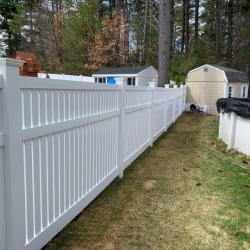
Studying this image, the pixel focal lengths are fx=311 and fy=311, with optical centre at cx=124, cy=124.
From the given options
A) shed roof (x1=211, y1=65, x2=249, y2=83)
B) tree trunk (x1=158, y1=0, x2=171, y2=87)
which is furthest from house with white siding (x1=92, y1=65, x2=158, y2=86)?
shed roof (x1=211, y1=65, x2=249, y2=83)

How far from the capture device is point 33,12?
30234mm

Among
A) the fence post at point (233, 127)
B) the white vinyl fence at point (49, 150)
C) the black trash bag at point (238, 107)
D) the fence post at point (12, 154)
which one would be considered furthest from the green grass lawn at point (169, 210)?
the fence post at point (233, 127)

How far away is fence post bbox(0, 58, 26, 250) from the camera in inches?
79.2

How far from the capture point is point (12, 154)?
210 cm

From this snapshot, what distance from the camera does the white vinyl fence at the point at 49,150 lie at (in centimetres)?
209

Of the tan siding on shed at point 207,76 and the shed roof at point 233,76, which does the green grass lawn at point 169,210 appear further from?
the shed roof at point 233,76

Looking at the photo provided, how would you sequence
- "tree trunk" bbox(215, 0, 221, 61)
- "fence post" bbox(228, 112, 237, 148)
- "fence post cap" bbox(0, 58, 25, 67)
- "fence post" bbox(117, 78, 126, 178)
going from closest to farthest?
"fence post cap" bbox(0, 58, 25, 67)
"fence post" bbox(117, 78, 126, 178)
"fence post" bbox(228, 112, 237, 148)
"tree trunk" bbox(215, 0, 221, 61)

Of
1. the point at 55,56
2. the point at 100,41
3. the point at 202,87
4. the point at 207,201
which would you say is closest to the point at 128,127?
the point at 207,201

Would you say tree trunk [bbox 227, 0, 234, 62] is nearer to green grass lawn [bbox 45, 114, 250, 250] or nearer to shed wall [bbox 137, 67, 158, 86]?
shed wall [bbox 137, 67, 158, 86]

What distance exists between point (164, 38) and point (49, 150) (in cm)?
1363

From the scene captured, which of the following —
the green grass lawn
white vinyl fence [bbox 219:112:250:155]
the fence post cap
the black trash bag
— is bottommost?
the green grass lawn

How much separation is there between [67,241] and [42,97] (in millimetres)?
1372

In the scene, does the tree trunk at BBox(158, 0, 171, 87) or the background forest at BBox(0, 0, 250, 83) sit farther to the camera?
the background forest at BBox(0, 0, 250, 83)

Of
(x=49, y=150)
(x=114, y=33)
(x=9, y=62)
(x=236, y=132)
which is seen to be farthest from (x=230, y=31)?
(x=9, y=62)
